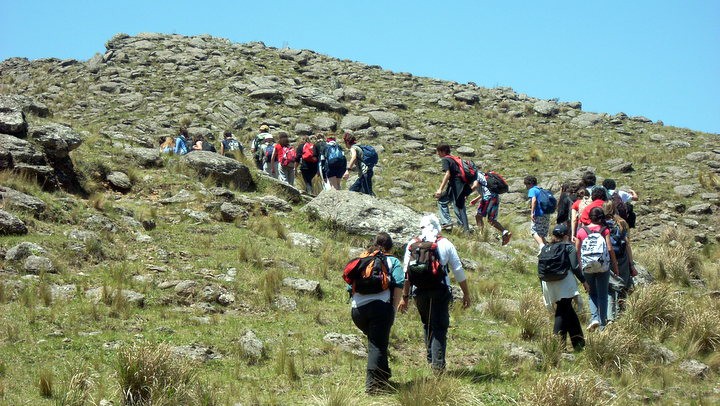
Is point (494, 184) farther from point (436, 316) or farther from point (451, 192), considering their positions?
point (436, 316)

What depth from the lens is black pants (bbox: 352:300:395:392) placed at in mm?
7980

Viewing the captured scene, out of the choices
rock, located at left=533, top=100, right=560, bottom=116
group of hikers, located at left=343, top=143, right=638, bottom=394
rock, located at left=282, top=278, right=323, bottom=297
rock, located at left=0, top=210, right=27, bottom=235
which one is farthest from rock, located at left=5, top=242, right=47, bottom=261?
rock, located at left=533, top=100, right=560, bottom=116

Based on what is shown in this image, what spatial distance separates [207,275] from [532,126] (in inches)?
1006

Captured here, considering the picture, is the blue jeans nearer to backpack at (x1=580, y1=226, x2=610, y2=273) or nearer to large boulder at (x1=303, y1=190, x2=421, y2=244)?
backpack at (x1=580, y1=226, x2=610, y2=273)

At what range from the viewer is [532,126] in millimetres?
34844

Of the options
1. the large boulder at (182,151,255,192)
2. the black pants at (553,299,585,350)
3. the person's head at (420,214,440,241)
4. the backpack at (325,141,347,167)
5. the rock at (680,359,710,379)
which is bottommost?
the rock at (680,359,710,379)

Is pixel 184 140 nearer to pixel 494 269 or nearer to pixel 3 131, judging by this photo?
pixel 3 131

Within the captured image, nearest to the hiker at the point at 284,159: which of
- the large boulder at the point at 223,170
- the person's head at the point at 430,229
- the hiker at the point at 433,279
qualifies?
the large boulder at the point at 223,170

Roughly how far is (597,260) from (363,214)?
622 cm

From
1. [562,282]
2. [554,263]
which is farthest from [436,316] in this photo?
[562,282]

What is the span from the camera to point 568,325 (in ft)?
32.7

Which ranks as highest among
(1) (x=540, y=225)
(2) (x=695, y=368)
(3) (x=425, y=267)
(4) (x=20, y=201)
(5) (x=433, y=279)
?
(1) (x=540, y=225)

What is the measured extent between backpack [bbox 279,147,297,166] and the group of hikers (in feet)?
24.2

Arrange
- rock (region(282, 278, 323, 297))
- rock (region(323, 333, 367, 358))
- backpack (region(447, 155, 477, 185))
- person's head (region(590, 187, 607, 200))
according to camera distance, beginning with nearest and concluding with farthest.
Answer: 1. rock (region(323, 333, 367, 358))
2. person's head (region(590, 187, 607, 200))
3. rock (region(282, 278, 323, 297))
4. backpack (region(447, 155, 477, 185))
